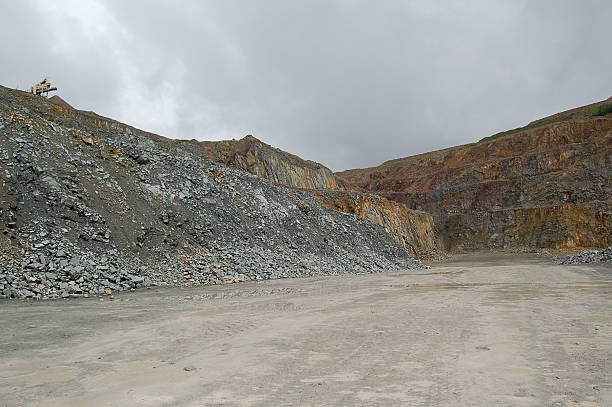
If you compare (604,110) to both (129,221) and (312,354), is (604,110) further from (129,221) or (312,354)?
(312,354)

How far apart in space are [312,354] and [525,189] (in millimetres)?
59307

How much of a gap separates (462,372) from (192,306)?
7.35 meters

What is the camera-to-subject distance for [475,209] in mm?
59312

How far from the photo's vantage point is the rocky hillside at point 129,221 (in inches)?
498

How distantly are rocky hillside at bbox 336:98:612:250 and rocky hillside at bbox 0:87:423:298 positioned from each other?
98.2 ft

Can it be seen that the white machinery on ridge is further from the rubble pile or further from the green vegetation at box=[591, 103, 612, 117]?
the green vegetation at box=[591, 103, 612, 117]

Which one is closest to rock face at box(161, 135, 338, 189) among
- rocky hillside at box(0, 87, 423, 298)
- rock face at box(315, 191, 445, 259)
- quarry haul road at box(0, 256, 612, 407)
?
rock face at box(315, 191, 445, 259)

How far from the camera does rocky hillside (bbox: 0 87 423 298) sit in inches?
498

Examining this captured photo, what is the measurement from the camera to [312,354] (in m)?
5.18

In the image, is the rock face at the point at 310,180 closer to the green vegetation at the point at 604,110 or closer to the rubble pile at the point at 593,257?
the rubble pile at the point at 593,257

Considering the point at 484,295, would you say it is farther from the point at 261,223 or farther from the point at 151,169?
the point at 151,169

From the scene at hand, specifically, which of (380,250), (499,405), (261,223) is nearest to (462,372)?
(499,405)

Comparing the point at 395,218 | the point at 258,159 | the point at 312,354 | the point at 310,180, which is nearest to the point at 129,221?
the point at 312,354

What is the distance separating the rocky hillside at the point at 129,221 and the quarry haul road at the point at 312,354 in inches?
129
